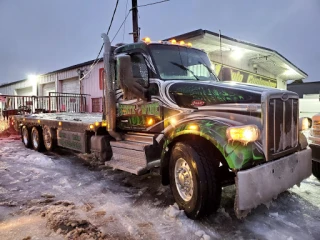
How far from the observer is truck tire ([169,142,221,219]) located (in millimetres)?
3643

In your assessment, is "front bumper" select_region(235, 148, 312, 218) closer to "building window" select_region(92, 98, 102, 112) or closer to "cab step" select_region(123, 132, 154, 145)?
"cab step" select_region(123, 132, 154, 145)

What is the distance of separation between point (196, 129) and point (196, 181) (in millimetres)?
719

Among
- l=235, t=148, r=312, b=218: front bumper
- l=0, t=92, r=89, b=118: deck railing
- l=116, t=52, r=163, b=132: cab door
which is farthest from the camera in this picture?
l=0, t=92, r=89, b=118: deck railing

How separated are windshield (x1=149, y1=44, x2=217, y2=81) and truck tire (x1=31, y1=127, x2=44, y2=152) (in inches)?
244

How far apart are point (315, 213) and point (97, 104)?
15728mm

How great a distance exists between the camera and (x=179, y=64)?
16.5 ft

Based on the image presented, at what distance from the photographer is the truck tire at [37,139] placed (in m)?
9.27

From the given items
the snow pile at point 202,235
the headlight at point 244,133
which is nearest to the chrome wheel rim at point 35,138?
the snow pile at point 202,235

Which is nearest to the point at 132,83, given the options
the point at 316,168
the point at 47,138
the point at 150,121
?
the point at 150,121

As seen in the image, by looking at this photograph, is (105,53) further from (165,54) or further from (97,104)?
(97,104)

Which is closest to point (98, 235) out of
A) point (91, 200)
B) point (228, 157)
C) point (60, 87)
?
point (91, 200)

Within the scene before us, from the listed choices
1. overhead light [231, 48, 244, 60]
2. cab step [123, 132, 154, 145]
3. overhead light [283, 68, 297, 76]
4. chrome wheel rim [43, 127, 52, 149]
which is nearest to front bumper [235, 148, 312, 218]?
cab step [123, 132, 154, 145]

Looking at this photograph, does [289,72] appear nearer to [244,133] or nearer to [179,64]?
[179,64]

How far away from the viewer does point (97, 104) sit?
18109 mm
